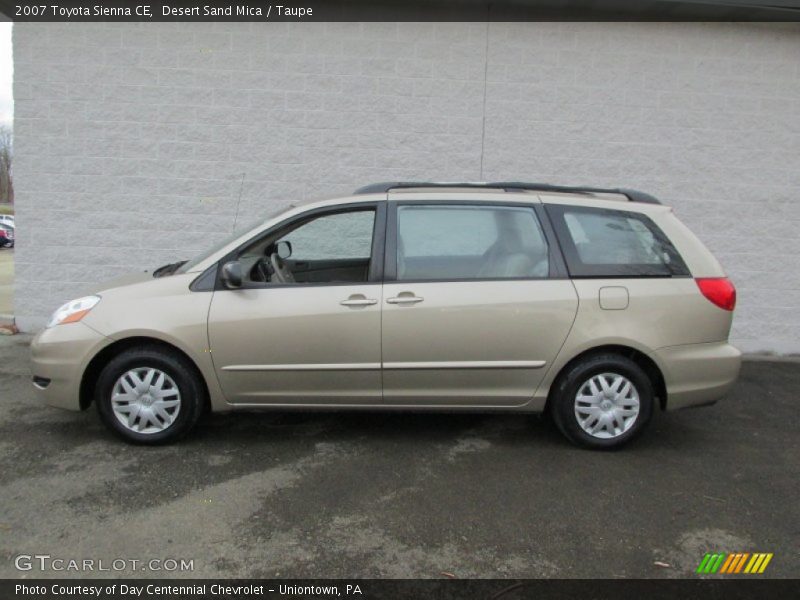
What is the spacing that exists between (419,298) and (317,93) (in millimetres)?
3590

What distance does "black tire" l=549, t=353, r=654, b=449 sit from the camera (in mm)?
4102

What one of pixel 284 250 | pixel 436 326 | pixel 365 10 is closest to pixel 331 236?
pixel 284 250

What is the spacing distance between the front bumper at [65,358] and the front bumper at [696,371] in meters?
3.54

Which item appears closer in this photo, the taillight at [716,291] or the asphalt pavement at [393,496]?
the asphalt pavement at [393,496]

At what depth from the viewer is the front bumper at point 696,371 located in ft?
13.5

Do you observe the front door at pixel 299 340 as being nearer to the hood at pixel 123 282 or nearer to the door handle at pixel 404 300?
the door handle at pixel 404 300

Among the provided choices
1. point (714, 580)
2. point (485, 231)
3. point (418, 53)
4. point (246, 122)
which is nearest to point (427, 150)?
point (418, 53)

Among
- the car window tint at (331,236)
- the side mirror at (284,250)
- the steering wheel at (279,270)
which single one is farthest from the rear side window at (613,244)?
the car window tint at (331,236)

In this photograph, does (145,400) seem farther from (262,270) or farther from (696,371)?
(696,371)

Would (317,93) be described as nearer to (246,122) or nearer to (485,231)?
(246,122)

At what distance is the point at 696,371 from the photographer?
13.6 ft

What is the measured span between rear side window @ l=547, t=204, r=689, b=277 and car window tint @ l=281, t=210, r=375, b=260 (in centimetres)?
246

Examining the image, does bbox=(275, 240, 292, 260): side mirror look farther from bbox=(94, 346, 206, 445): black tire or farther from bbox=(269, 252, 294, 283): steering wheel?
bbox=(94, 346, 206, 445): black tire

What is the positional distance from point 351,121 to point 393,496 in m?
4.40
